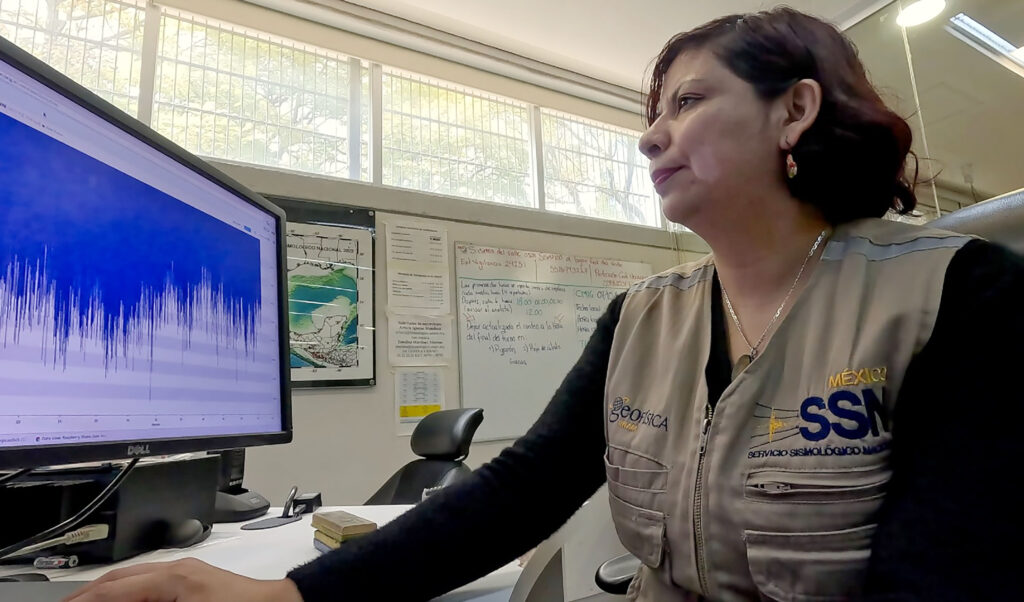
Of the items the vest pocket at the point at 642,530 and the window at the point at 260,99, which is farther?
the window at the point at 260,99

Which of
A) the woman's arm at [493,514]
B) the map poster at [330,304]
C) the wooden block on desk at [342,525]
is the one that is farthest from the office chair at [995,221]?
the map poster at [330,304]

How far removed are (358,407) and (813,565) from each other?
2.14 metres

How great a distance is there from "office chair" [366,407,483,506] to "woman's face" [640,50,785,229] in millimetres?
993

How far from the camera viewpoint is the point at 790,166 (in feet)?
2.34

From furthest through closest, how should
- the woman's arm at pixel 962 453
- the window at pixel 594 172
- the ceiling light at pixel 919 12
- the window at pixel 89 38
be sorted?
the window at pixel 594 172 < the ceiling light at pixel 919 12 < the window at pixel 89 38 < the woman's arm at pixel 962 453

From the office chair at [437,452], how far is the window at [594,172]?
1872 mm

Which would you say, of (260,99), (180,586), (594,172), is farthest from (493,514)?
(594,172)

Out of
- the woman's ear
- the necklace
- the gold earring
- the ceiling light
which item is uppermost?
the ceiling light

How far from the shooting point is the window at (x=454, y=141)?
2.79 m

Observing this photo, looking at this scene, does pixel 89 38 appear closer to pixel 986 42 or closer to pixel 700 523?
pixel 700 523

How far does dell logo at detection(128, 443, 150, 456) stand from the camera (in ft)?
1.80

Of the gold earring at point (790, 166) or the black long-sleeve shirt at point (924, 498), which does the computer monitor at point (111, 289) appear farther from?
the gold earring at point (790, 166)

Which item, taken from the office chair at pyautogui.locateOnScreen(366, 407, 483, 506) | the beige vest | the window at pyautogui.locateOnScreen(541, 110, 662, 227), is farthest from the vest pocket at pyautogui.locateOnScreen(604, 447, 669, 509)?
the window at pyautogui.locateOnScreen(541, 110, 662, 227)

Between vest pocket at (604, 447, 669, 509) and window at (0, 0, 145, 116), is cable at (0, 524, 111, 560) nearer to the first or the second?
vest pocket at (604, 447, 669, 509)
